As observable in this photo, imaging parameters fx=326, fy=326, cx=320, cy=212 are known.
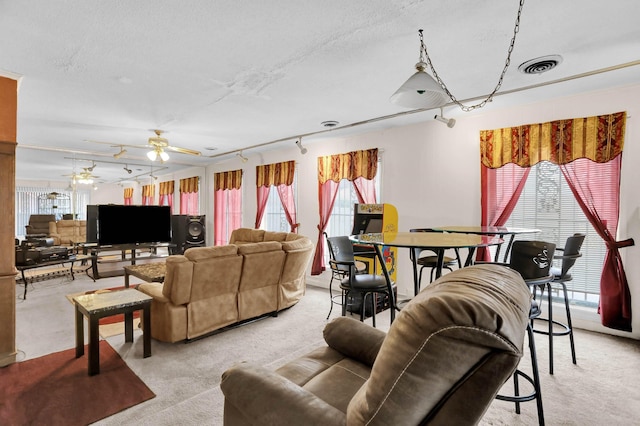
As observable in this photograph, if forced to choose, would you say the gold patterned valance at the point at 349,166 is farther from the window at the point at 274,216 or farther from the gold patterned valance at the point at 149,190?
the gold patterned valance at the point at 149,190

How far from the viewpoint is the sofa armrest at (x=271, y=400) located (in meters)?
1.06

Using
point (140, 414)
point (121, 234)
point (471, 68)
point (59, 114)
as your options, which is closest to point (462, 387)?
point (140, 414)

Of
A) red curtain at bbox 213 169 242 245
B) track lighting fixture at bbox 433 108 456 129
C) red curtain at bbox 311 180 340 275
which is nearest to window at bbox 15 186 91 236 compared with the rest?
red curtain at bbox 213 169 242 245

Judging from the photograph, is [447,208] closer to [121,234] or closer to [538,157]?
[538,157]

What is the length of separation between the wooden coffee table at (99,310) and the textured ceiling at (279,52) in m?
1.98

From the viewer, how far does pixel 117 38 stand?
2.35m

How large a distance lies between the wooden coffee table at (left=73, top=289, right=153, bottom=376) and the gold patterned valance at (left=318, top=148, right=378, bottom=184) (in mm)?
3398

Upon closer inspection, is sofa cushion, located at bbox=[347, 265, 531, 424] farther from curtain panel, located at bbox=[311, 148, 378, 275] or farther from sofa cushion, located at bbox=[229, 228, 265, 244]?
sofa cushion, located at bbox=[229, 228, 265, 244]

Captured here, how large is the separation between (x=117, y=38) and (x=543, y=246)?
3.25m

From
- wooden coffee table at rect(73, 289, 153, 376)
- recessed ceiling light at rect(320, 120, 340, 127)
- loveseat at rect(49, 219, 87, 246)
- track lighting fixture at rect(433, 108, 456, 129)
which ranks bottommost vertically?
wooden coffee table at rect(73, 289, 153, 376)

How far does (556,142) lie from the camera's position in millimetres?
3475

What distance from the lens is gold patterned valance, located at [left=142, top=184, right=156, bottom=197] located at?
1075 centimetres

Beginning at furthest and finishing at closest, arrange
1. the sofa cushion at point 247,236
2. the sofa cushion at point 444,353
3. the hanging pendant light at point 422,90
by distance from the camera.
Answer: the sofa cushion at point 247,236, the hanging pendant light at point 422,90, the sofa cushion at point 444,353

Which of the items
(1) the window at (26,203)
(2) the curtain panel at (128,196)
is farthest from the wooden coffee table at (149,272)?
(2) the curtain panel at (128,196)
